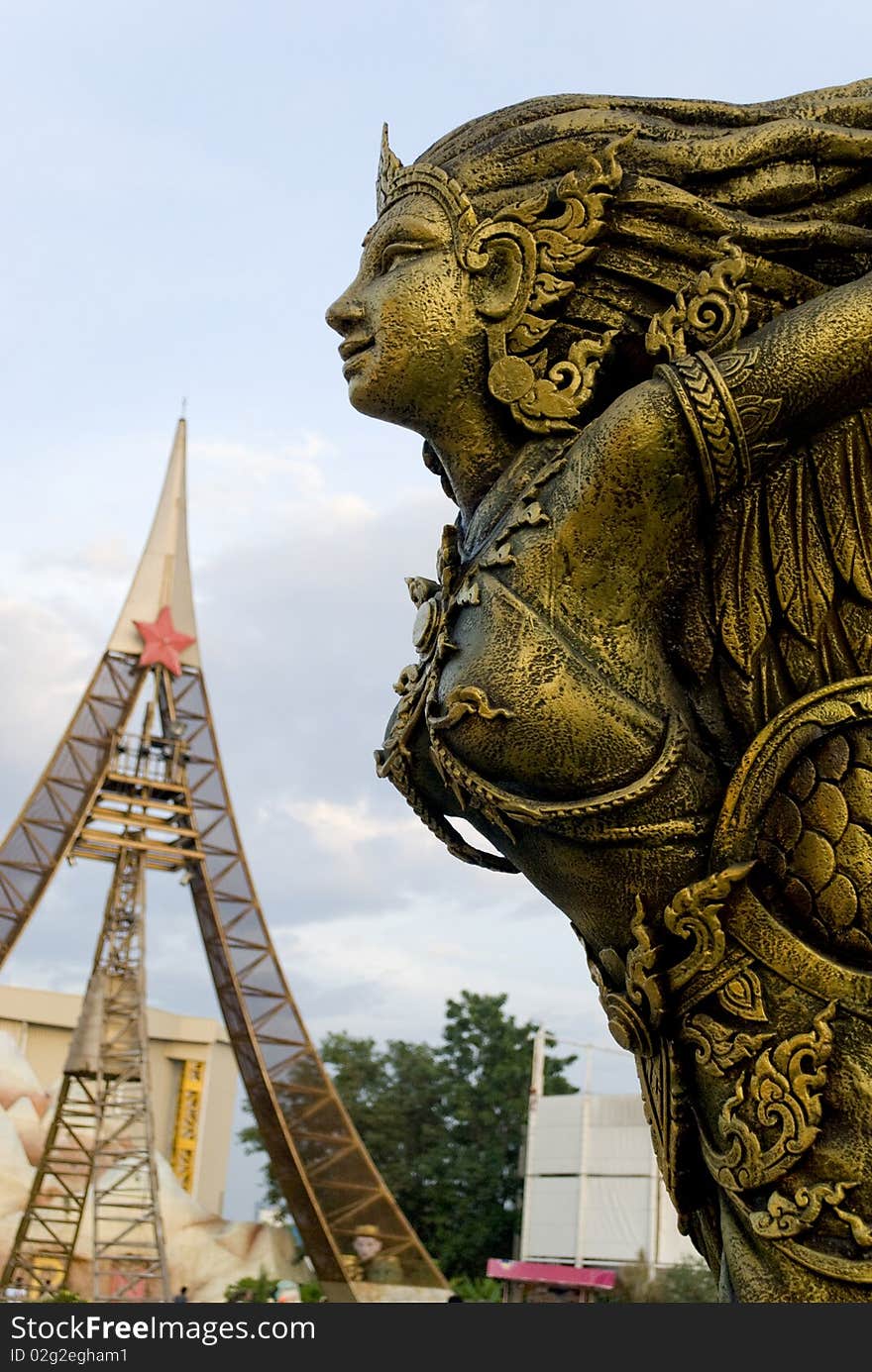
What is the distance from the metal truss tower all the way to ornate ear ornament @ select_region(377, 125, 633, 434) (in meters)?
16.7

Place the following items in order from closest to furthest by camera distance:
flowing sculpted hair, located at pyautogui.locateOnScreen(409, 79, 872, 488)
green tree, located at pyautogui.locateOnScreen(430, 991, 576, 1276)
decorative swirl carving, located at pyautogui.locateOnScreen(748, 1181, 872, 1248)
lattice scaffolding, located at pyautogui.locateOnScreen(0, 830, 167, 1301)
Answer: decorative swirl carving, located at pyautogui.locateOnScreen(748, 1181, 872, 1248) < flowing sculpted hair, located at pyautogui.locateOnScreen(409, 79, 872, 488) < lattice scaffolding, located at pyautogui.locateOnScreen(0, 830, 167, 1301) < green tree, located at pyautogui.locateOnScreen(430, 991, 576, 1276)

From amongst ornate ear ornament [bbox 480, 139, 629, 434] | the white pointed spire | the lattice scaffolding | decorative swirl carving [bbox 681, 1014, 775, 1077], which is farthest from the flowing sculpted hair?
the white pointed spire

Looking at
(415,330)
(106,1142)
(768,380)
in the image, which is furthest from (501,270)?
(106,1142)

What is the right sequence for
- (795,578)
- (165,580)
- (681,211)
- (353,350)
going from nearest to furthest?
(795,578), (681,211), (353,350), (165,580)

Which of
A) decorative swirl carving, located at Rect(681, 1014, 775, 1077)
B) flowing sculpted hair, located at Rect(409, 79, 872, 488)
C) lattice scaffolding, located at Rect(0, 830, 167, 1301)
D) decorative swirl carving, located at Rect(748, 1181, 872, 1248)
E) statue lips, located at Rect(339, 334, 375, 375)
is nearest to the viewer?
decorative swirl carving, located at Rect(748, 1181, 872, 1248)

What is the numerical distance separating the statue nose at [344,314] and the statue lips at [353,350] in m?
0.04

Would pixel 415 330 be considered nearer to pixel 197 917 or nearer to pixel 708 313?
pixel 708 313

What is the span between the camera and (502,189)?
8.39 feet

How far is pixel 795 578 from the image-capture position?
232cm

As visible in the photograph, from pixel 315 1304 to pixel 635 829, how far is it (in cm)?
94

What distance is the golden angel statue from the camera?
7.04 ft

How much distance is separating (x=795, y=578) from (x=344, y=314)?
1.02m

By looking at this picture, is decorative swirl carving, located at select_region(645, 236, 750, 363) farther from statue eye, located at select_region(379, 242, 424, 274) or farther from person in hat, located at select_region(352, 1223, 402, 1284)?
person in hat, located at select_region(352, 1223, 402, 1284)

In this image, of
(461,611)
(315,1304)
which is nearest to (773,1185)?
(315,1304)
